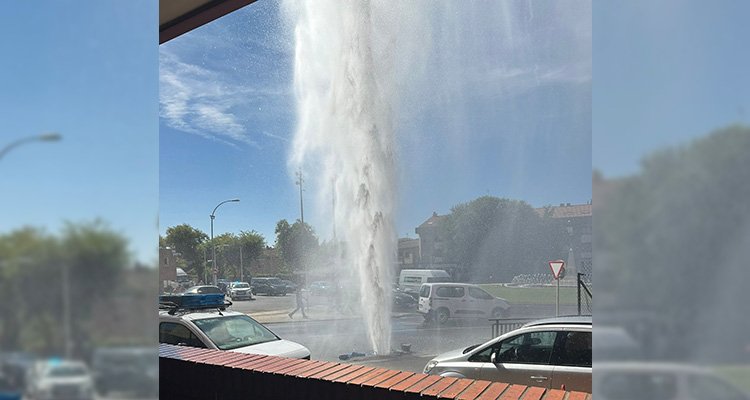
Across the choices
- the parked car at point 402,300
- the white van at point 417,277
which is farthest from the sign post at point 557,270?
the parked car at point 402,300

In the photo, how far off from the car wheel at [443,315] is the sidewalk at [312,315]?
0.66m

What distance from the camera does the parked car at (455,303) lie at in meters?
12.5

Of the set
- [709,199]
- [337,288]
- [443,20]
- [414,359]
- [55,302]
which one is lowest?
[414,359]

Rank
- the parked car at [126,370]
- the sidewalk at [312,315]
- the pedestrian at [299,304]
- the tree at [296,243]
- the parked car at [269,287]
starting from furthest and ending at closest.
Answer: the parked car at [269,287], the tree at [296,243], the pedestrian at [299,304], the sidewalk at [312,315], the parked car at [126,370]

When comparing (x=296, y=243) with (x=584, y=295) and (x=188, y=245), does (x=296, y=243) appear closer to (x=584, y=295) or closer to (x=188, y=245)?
(x=188, y=245)

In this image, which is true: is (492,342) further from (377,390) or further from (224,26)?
(224,26)

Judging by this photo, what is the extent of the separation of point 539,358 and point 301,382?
272 cm

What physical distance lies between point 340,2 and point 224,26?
328 cm

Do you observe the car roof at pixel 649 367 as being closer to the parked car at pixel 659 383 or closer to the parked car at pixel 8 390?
the parked car at pixel 659 383

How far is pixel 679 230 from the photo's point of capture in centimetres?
101

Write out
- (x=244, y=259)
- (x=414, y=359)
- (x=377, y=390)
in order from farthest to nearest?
1. (x=244, y=259)
2. (x=414, y=359)
3. (x=377, y=390)

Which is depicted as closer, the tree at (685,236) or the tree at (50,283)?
the tree at (50,283)

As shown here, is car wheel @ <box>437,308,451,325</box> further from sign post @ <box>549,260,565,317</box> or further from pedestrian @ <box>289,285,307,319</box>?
pedestrian @ <box>289,285,307,319</box>

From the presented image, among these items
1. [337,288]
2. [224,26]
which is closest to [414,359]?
[337,288]
